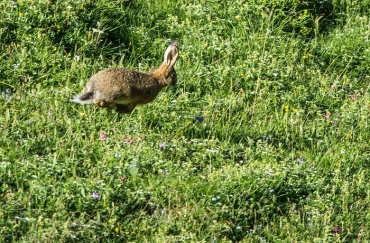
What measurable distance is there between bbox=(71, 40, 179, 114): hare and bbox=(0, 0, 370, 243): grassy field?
25cm

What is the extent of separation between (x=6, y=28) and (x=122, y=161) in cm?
224

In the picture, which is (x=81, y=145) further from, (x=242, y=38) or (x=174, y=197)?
(x=242, y=38)

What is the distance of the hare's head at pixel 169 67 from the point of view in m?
9.07

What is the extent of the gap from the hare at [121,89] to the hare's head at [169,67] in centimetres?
Result: 4

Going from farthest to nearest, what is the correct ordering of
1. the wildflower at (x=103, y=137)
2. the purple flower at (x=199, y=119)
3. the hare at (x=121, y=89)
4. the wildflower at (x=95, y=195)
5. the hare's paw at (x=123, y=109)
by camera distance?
the purple flower at (x=199, y=119)
the hare's paw at (x=123, y=109)
the wildflower at (x=103, y=137)
the hare at (x=121, y=89)
the wildflower at (x=95, y=195)

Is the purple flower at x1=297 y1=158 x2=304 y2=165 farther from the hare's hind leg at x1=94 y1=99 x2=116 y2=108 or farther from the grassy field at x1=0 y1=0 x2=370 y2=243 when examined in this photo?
the hare's hind leg at x1=94 y1=99 x2=116 y2=108

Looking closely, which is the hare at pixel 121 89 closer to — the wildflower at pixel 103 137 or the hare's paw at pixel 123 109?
the hare's paw at pixel 123 109

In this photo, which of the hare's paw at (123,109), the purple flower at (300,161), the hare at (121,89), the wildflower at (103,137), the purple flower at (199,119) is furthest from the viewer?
the purple flower at (199,119)

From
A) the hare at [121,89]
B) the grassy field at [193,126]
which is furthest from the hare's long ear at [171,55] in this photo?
the grassy field at [193,126]

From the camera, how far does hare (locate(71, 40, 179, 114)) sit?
8.18 metres

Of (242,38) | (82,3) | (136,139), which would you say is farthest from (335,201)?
(82,3)

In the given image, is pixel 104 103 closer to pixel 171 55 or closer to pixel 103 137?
pixel 103 137

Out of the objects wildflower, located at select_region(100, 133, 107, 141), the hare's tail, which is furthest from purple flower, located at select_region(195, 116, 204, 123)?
the hare's tail

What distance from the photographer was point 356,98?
33.1ft
